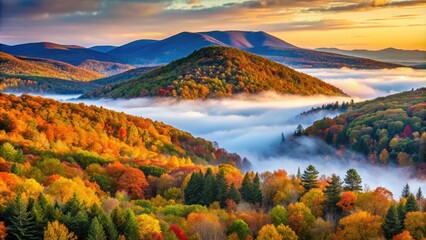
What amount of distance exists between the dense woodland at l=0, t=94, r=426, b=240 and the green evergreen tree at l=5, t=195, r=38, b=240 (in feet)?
0.33

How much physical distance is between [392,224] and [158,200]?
39329mm

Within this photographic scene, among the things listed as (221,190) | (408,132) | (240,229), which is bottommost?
(408,132)

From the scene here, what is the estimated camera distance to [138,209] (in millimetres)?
64875

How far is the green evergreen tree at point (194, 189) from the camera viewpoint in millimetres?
80875

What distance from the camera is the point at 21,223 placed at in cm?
4569

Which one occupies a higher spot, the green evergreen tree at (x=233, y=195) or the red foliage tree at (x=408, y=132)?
the green evergreen tree at (x=233, y=195)

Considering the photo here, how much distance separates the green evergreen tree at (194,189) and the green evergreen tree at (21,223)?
36647 mm

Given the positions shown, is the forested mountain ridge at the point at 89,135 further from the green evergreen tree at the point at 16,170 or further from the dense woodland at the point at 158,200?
the green evergreen tree at the point at 16,170

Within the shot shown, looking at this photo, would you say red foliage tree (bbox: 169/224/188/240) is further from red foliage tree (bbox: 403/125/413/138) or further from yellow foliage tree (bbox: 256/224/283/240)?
red foliage tree (bbox: 403/125/413/138)

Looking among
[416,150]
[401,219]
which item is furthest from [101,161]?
[416,150]

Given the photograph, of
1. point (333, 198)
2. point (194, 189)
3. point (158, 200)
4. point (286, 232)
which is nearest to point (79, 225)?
point (286, 232)

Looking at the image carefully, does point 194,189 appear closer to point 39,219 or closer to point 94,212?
point 94,212

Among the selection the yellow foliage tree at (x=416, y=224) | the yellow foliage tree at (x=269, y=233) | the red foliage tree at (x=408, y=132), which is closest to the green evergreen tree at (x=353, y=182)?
the yellow foliage tree at (x=416, y=224)

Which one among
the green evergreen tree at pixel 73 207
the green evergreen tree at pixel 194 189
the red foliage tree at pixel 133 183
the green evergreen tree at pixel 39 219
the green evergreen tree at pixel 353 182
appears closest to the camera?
the green evergreen tree at pixel 39 219
